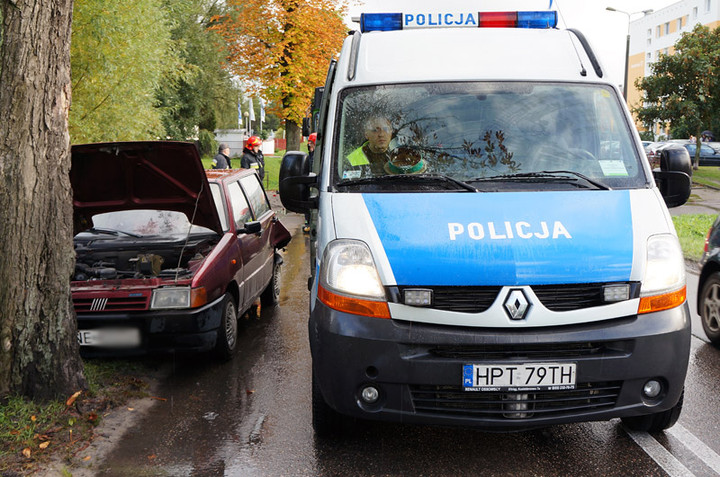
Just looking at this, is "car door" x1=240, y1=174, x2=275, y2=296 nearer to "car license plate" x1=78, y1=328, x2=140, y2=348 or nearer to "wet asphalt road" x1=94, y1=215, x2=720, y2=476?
"car license plate" x1=78, y1=328, x2=140, y2=348

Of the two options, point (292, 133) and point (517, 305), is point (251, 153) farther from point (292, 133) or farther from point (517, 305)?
point (517, 305)

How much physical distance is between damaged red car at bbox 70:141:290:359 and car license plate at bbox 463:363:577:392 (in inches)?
107

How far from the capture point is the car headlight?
5.58m

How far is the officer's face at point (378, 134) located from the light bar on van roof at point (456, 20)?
166cm

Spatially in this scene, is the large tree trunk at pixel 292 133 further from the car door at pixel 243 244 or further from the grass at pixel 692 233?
the car door at pixel 243 244

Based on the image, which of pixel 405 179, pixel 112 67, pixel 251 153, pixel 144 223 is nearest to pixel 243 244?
pixel 144 223

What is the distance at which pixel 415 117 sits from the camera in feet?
15.6

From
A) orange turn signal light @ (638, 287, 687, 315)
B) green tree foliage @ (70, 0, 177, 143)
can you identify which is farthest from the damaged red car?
green tree foliage @ (70, 0, 177, 143)

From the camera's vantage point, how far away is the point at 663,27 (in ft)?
246

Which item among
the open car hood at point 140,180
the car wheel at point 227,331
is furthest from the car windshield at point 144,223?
the car wheel at point 227,331

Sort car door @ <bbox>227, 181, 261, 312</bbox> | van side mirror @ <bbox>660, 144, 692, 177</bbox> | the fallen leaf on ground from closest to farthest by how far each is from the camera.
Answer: the fallen leaf on ground < van side mirror @ <bbox>660, 144, 692, 177</bbox> < car door @ <bbox>227, 181, 261, 312</bbox>

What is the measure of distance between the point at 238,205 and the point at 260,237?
1.71 feet

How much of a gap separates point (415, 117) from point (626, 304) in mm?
1832

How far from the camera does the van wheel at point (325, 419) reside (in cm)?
422
